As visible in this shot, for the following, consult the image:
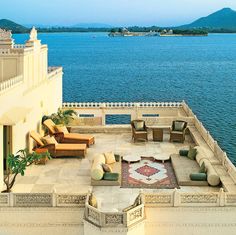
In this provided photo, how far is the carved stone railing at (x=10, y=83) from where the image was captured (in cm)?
1586

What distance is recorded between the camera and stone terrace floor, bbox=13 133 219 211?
1499cm

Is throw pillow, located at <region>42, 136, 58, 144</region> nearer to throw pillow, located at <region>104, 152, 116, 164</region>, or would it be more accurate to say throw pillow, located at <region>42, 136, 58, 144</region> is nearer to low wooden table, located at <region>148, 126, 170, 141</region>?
throw pillow, located at <region>104, 152, 116, 164</region>

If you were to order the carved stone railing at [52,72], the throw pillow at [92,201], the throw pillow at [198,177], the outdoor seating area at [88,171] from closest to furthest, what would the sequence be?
the throw pillow at [92,201], the outdoor seating area at [88,171], the throw pillow at [198,177], the carved stone railing at [52,72]

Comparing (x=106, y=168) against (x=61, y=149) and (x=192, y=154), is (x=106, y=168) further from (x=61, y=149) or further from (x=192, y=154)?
(x=192, y=154)

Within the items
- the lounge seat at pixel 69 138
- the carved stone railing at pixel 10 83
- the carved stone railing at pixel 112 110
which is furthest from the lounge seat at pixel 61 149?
the carved stone railing at pixel 112 110

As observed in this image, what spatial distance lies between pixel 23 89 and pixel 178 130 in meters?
6.91

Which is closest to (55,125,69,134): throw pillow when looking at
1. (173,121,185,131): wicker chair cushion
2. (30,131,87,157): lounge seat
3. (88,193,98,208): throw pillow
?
(30,131,87,157): lounge seat

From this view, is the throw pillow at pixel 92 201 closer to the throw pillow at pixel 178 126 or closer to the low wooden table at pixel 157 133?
the low wooden table at pixel 157 133

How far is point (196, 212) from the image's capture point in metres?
13.9

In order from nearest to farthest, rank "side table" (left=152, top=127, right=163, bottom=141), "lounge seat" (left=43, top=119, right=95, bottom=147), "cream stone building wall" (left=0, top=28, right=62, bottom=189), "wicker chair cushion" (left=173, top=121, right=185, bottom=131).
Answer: "cream stone building wall" (left=0, top=28, right=62, bottom=189) < "lounge seat" (left=43, top=119, right=95, bottom=147) < "side table" (left=152, top=127, right=163, bottom=141) < "wicker chair cushion" (left=173, top=121, right=185, bottom=131)

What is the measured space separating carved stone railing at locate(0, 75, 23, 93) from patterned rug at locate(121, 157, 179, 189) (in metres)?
4.78

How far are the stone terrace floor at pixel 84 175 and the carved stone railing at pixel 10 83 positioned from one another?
2.95 metres

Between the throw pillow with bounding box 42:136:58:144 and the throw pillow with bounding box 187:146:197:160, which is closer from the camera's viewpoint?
the throw pillow with bounding box 187:146:197:160

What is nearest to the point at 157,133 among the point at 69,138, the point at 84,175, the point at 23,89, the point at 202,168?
the point at 69,138
